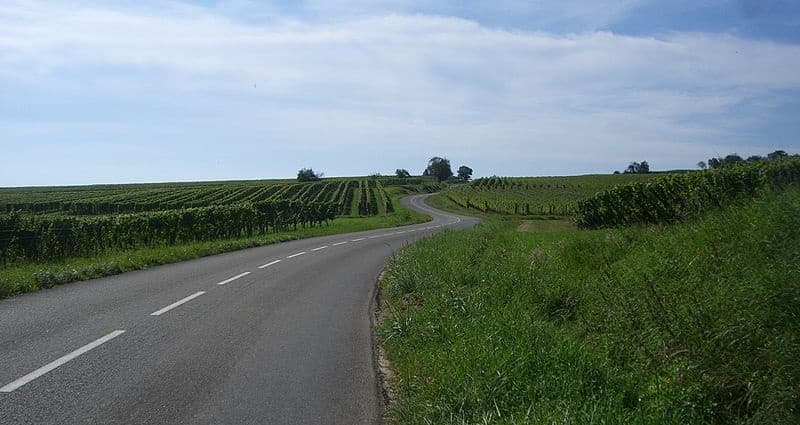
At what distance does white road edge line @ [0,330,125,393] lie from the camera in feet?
19.6

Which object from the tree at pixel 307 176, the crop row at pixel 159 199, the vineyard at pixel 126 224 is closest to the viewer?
the vineyard at pixel 126 224

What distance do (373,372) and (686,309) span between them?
344 centimetres

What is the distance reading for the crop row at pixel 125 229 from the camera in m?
20.1

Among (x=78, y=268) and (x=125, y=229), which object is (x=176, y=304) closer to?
(x=78, y=268)

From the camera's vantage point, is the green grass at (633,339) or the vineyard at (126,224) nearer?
the green grass at (633,339)

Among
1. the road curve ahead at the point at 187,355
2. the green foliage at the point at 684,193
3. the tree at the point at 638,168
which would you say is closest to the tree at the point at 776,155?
the green foliage at the point at 684,193

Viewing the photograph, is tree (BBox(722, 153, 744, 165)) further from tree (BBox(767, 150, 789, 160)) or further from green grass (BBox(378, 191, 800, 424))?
green grass (BBox(378, 191, 800, 424))

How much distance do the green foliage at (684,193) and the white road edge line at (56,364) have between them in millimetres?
9858

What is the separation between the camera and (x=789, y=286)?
5.71 metres

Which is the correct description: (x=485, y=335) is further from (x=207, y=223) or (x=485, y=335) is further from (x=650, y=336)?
(x=207, y=223)

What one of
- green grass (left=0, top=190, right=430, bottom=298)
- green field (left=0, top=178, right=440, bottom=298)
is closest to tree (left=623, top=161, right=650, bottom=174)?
green field (left=0, top=178, right=440, bottom=298)

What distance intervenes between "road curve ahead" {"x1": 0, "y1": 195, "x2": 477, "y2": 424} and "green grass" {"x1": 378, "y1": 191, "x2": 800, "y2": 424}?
747 millimetres

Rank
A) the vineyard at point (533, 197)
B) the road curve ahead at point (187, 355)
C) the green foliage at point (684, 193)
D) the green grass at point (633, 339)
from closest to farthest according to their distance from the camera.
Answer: the green grass at point (633, 339) → the road curve ahead at point (187, 355) → the green foliage at point (684, 193) → the vineyard at point (533, 197)

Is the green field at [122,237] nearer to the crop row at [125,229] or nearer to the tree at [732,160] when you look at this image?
the crop row at [125,229]
